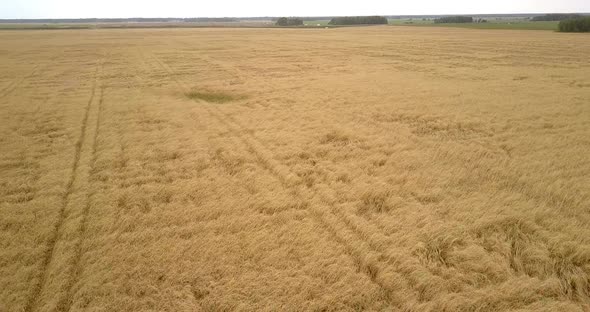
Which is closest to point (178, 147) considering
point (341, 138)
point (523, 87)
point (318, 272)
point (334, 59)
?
point (341, 138)

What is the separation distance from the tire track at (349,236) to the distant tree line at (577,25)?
67.7 metres

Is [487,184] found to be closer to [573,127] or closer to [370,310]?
[370,310]

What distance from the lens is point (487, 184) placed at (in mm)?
6434

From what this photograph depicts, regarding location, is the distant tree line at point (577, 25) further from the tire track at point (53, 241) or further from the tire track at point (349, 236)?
the tire track at point (53, 241)

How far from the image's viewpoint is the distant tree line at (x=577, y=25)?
180 feet

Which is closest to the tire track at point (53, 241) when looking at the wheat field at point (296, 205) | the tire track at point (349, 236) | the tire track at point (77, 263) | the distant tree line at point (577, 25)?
the wheat field at point (296, 205)

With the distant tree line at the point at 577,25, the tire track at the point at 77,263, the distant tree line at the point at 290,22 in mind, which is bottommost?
the tire track at the point at 77,263

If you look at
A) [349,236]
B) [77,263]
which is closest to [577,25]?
[349,236]

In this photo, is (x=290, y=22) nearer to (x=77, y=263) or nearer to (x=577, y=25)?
(x=577, y=25)

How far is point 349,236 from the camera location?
4891 millimetres

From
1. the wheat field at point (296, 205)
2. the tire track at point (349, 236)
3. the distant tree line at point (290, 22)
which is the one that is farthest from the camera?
the distant tree line at point (290, 22)

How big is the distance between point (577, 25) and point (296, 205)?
69154 mm

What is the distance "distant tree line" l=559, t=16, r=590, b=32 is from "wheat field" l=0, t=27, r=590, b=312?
57.4 meters

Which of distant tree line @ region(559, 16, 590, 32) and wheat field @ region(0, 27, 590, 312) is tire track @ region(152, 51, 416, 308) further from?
distant tree line @ region(559, 16, 590, 32)
